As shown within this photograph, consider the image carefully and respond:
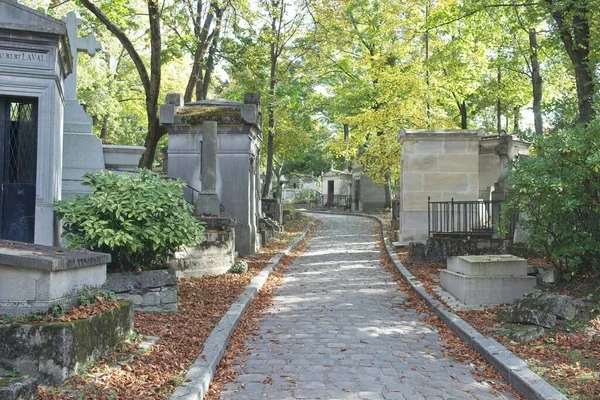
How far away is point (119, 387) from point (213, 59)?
16.1 meters

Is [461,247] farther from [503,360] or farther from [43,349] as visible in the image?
[43,349]

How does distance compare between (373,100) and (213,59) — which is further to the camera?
(373,100)

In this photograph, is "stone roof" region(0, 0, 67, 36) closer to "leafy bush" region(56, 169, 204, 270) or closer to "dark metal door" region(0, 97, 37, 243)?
"dark metal door" region(0, 97, 37, 243)

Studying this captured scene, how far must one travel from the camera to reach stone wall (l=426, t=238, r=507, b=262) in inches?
506

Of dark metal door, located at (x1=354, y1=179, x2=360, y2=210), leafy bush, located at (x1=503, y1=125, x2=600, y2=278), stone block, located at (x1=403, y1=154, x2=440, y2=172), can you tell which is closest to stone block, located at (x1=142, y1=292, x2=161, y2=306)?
leafy bush, located at (x1=503, y1=125, x2=600, y2=278)

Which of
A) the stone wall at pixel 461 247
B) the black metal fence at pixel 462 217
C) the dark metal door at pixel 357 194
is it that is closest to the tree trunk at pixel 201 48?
the black metal fence at pixel 462 217

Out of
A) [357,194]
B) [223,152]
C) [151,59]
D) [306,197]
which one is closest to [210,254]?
[223,152]

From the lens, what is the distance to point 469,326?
7.33 metres

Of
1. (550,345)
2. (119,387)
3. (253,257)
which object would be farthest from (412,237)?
(119,387)

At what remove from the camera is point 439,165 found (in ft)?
52.9

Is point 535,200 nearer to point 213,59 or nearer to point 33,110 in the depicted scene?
point 33,110

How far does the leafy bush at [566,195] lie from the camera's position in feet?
26.5

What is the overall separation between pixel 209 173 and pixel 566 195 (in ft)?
26.3

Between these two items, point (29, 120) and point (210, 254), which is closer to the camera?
point (29, 120)
